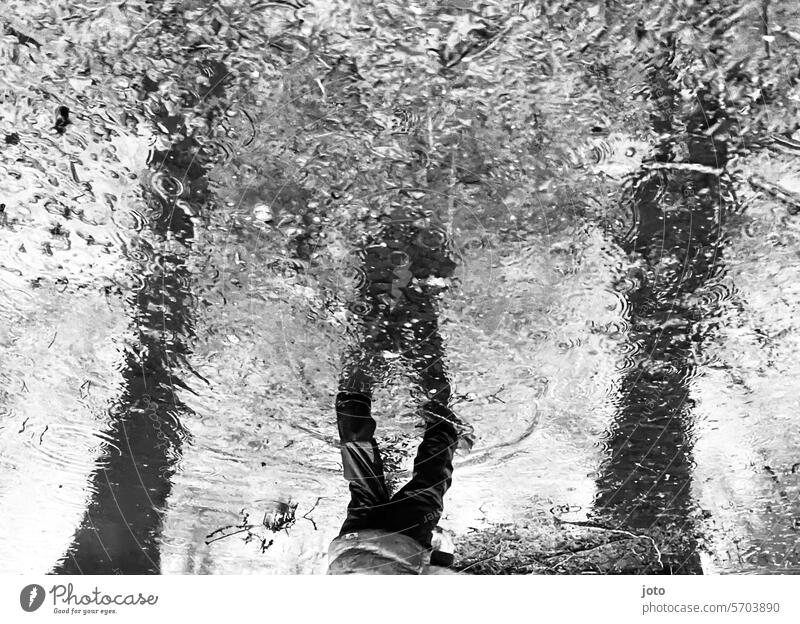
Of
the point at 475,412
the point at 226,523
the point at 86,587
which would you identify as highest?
the point at 475,412

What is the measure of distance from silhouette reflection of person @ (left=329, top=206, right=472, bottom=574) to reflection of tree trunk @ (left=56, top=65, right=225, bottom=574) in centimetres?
26

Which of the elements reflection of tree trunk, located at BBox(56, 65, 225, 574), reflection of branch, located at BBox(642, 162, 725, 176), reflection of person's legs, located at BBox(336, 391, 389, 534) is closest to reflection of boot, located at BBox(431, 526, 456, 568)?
reflection of person's legs, located at BBox(336, 391, 389, 534)

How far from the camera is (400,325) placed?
0.82 meters

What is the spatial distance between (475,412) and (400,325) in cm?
21

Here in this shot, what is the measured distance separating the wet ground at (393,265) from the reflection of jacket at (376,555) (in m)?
0.07

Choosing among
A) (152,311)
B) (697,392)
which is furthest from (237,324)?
(697,392)

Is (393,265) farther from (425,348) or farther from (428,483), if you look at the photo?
(428,483)

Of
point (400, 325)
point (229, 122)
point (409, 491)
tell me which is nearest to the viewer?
point (229, 122)

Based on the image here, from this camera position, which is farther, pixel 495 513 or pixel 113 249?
pixel 495 513

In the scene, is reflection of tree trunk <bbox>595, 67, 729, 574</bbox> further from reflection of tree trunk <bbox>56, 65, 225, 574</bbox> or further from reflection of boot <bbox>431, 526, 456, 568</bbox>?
reflection of tree trunk <bbox>56, 65, 225, 574</bbox>

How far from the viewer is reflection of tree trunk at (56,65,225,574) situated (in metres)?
0.74

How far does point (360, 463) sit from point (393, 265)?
37 centimetres

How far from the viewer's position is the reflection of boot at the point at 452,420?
0.91 metres

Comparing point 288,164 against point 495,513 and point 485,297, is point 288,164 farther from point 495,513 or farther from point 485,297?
point 495,513
